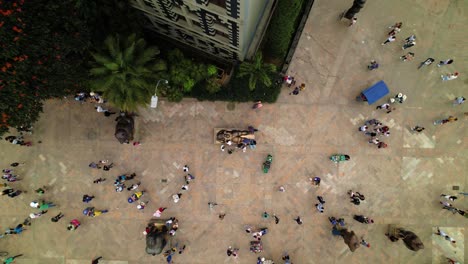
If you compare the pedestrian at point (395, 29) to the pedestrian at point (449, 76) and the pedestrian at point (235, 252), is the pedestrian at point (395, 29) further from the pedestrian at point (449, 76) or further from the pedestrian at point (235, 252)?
the pedestrian at point (235, 252)

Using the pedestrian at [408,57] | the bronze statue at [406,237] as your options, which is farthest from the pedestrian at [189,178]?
the pedestrian at [408,57]

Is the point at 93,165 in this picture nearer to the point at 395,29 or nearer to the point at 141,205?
the point at 141,205

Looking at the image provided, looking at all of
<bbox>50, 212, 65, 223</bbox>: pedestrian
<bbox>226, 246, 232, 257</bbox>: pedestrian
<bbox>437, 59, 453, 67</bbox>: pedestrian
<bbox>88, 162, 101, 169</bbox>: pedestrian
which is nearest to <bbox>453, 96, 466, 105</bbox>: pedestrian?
<bbox>437, 59, 453, 67</bbox>: pedestrian

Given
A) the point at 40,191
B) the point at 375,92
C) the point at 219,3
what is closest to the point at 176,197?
the point at 40,191

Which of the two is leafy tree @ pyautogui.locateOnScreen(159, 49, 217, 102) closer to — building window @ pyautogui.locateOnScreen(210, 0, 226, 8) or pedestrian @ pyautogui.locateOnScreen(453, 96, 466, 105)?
building window @ pyautogui.locateOnScreen(210, 0, 226, 8)

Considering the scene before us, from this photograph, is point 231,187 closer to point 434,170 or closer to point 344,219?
point 344,219
